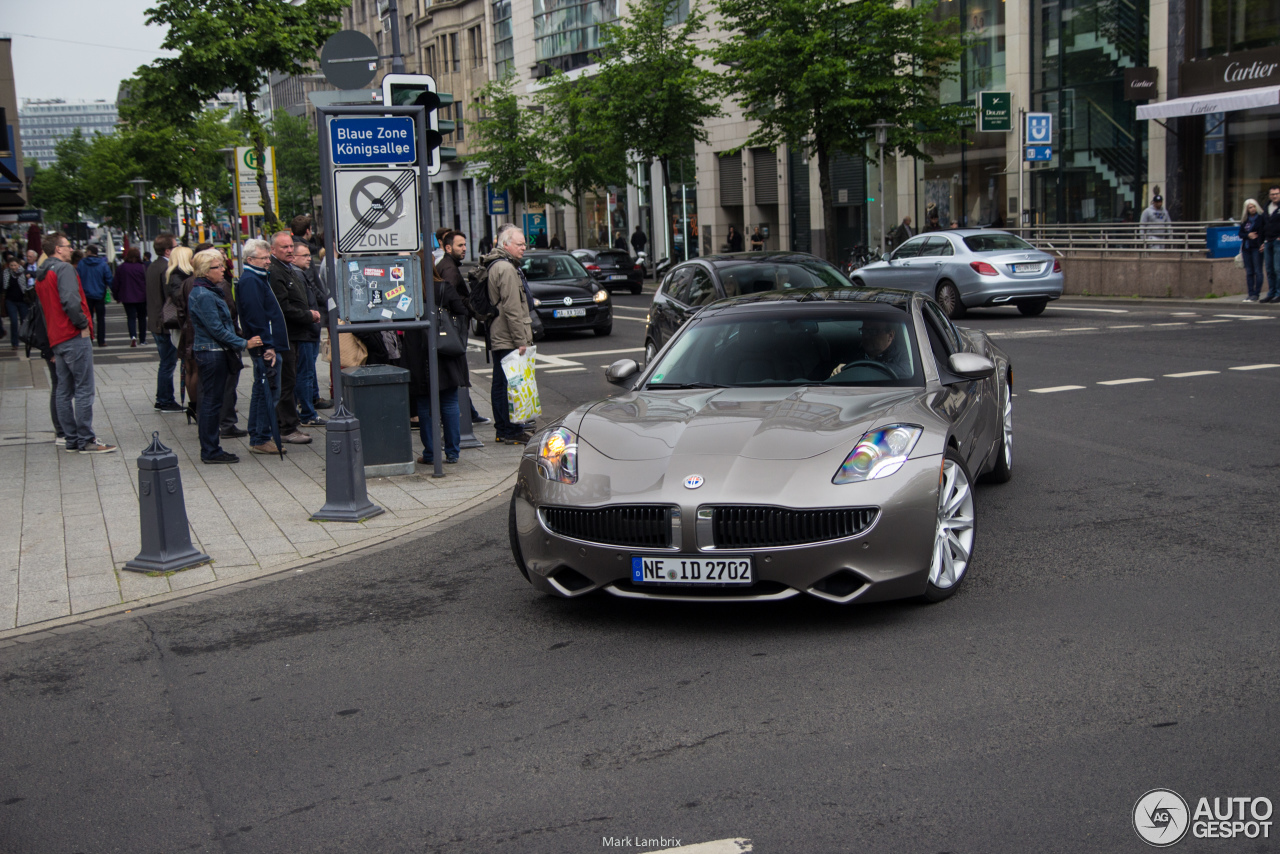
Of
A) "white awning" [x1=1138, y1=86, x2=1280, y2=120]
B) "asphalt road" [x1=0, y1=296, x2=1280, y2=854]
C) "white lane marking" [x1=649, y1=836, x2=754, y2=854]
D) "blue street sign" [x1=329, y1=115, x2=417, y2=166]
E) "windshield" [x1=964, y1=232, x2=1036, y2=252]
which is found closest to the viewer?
"white lane marking" [x1=649, y1=836, x2=754, y2=854]

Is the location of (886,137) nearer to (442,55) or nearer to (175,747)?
(175,747)

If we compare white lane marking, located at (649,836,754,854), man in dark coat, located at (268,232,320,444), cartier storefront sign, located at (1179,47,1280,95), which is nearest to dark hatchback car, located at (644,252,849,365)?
man in dark coat, located at (268,232,320,444)

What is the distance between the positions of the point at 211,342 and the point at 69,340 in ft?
5.08

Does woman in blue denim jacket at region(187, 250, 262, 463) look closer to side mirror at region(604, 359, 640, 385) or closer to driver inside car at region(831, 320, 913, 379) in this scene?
side mirror at region(604, 359, 640, 385)

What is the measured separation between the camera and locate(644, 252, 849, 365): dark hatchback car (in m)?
13.6

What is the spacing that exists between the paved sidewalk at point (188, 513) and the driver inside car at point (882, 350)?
10.5 ft

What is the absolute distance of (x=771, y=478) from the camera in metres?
5.24

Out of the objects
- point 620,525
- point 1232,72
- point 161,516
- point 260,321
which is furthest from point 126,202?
point 620,525

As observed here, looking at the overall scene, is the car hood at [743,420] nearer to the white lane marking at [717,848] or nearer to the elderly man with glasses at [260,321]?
the white lane marking at [717,848]

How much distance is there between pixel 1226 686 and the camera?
443 centimetres

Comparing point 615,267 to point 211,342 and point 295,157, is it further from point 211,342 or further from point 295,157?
point 295,157

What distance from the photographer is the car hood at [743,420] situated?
5480 millimetres

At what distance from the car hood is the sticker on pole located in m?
3.95

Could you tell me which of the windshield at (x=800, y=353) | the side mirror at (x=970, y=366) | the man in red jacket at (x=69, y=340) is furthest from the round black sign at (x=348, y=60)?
the side mirror at (x=970, y=366)
